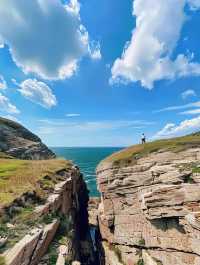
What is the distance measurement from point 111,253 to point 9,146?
4895cm

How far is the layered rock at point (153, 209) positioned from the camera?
26531mm

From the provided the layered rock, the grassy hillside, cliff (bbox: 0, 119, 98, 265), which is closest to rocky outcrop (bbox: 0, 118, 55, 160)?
cliff (bbox: 0, 119, 98, 265)

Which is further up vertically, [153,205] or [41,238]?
[153,205]

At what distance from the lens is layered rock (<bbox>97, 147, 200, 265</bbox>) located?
26531 millimetres

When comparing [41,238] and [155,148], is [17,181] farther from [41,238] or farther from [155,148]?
[155,148]

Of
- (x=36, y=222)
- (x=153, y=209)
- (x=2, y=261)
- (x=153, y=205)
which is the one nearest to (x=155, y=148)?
(x=153, y=205)

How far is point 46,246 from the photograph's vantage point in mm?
20219

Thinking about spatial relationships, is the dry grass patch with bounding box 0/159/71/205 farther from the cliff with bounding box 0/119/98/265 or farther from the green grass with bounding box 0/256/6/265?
the green grass with bounding box 0/256/6/265

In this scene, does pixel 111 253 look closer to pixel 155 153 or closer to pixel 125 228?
pixel 125 228

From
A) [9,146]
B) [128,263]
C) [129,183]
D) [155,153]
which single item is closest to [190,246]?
[128,263]

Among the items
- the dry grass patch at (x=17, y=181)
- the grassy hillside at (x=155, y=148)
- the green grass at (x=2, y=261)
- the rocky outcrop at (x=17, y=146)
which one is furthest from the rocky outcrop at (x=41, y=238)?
the rocky outcrop at (x=17, y=146)

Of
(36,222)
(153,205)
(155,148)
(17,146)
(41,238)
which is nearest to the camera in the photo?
(41,238)

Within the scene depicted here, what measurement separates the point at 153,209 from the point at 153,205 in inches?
18.5

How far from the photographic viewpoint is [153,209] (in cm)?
2869
